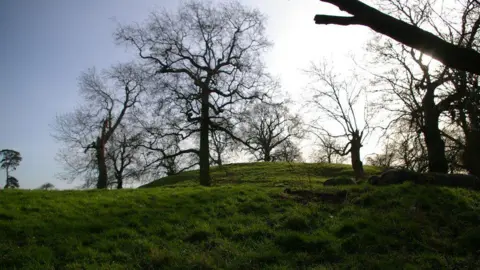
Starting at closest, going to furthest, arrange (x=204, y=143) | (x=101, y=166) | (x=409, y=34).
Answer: (x=409, y=34)
(x=204, y=143)
(x=101, y=166)

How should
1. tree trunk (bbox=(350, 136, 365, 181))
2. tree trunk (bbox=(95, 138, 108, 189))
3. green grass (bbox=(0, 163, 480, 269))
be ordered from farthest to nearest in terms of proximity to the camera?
1. tree trunk (bbox=(95, 138, 108, 189))
2. tree trunk (bbox=(350, 136, 365, 181))
3. green grass (bbox=(0, 163, 480, 269))

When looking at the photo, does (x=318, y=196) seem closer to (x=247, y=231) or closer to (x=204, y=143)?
(x=247, y=231)

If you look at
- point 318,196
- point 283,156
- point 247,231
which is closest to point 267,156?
point 283,156

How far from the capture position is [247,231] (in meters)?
9.99

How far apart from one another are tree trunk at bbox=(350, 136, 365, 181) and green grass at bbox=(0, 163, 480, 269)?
1500 cm

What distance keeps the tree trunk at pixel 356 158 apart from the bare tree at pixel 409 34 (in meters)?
26.7

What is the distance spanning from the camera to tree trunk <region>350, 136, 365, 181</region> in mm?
28461

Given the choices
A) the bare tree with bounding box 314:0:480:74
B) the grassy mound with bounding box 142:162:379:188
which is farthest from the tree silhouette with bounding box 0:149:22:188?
the bare tree with bounding box 314:0:480:74

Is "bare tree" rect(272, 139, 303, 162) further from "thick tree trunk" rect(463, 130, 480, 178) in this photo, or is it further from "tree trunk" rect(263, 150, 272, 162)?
"thick tree trunk" rect(463, 130, 480, 178)

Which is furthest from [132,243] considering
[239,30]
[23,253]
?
[239,30]

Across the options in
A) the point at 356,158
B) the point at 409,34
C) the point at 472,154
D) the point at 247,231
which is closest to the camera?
the point at 409,34

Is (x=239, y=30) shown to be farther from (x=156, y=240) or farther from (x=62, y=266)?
(x=62, y=266)

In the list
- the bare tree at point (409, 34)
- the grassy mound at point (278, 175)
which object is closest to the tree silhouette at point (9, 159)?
the grassy mound at point (278, 175)

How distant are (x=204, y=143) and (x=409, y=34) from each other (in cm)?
2326
